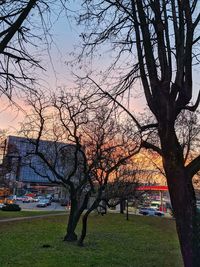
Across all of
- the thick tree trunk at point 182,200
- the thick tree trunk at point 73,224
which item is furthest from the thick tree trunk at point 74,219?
the thick tree trunk at point 182,200

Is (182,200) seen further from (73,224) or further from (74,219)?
(74,219)

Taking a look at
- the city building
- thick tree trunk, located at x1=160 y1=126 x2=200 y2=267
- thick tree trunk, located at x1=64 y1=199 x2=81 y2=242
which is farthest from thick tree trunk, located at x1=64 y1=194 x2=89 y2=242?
thick tree trunk, located at x1=160 y1=126 x2=200 y2=267

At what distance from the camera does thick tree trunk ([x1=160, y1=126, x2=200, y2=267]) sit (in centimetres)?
700

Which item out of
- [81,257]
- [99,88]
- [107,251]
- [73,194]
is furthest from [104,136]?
[99,88]

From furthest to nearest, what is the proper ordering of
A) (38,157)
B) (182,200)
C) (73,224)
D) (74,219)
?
(38,157), (74,219), (73,224), (182,200)

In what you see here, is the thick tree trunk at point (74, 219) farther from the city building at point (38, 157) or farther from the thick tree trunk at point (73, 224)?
the city building at point (38, 157)

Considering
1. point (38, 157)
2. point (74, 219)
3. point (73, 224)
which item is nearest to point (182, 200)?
point (73, 224)

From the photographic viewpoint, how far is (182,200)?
7.14 m

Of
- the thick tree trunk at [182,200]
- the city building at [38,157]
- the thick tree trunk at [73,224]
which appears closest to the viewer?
the thick tree trunk at [182,200]

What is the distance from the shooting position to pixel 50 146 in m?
25.1

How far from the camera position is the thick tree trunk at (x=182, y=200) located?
6996mm

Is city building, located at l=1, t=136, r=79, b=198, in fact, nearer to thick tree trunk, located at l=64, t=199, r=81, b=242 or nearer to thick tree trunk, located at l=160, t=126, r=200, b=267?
thick tree trunk, located at l=64, t=199, r=81, b=242

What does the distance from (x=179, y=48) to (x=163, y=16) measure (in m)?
0.72

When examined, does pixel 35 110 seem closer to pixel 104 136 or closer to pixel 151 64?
pixel 104 136
